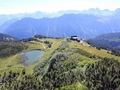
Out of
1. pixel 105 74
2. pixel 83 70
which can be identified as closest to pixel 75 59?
pixel 83 70

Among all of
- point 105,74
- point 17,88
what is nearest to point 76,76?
point 105,74

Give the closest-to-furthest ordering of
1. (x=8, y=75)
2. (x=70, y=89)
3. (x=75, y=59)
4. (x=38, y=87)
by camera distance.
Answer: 1. (x=70, y=89)
2. (x=38, y=87)
3. (x=75, y=59)
4. (x=8, y=75)

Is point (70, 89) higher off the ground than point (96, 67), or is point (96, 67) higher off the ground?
point (96, 67)

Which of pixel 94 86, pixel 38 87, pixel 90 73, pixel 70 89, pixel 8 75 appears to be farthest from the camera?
pixel 8 75

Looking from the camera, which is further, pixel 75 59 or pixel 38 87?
pixel 75 59

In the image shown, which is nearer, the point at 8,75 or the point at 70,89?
the point at 70,89

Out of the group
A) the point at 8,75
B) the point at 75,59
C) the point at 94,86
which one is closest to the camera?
the point at 94,86

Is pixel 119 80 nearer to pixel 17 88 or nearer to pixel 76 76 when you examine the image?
pixel 76 76

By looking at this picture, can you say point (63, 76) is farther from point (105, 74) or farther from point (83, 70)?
point (105, 74)

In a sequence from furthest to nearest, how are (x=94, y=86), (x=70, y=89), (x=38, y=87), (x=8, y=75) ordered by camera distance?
(x=8, y=75) < (x=38, y=87) < (x=94, y=86) < (x=70, y=89)
